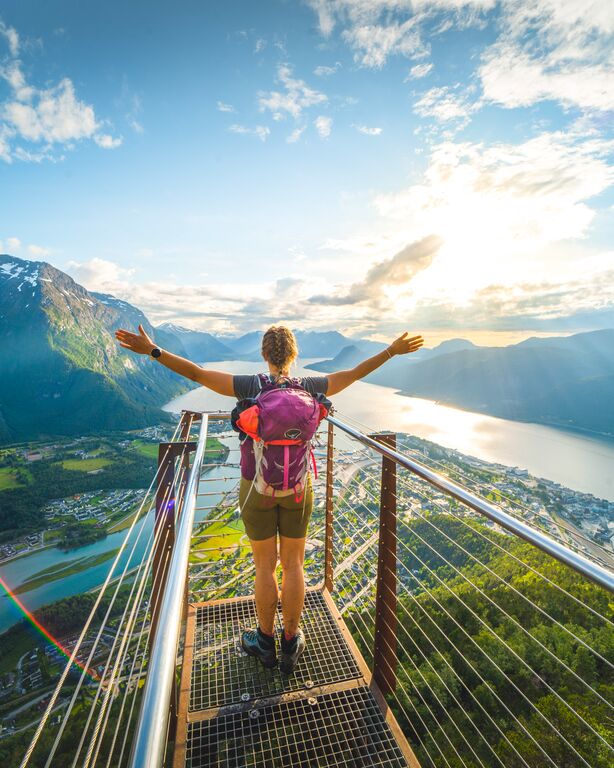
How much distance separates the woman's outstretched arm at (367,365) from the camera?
226 centimetres

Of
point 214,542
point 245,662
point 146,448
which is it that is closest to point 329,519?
point 245,662

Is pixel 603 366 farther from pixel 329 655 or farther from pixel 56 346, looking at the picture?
pixel 56 346

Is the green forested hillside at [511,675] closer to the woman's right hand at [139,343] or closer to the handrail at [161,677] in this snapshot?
the handrail at [161,677]

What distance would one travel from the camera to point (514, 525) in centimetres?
134

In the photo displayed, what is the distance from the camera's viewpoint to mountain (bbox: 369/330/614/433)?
68250 millimetres

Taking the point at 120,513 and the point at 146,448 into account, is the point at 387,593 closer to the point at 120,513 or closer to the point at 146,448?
the point at 120,513

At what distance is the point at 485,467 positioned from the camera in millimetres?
37312

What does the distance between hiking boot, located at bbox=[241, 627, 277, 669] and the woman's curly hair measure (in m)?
1.66

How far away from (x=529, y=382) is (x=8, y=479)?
98.8 meters

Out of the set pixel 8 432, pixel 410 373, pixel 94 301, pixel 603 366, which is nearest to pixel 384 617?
pixel 8 432

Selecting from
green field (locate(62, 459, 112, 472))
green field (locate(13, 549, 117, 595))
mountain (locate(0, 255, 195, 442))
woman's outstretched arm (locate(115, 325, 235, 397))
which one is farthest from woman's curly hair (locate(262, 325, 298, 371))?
mountain (locate(0, 255, 195, 442))

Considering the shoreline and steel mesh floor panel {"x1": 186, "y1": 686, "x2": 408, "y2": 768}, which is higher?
steel mesh floor panel {"x1": 186, "y1": 686, "x2": 408, "y2": 768}

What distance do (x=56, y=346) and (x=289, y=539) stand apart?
104 m

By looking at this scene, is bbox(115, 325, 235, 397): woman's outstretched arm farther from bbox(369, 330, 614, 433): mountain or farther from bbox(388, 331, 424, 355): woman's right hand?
bbox(369, 330, 614, 433): mountain
